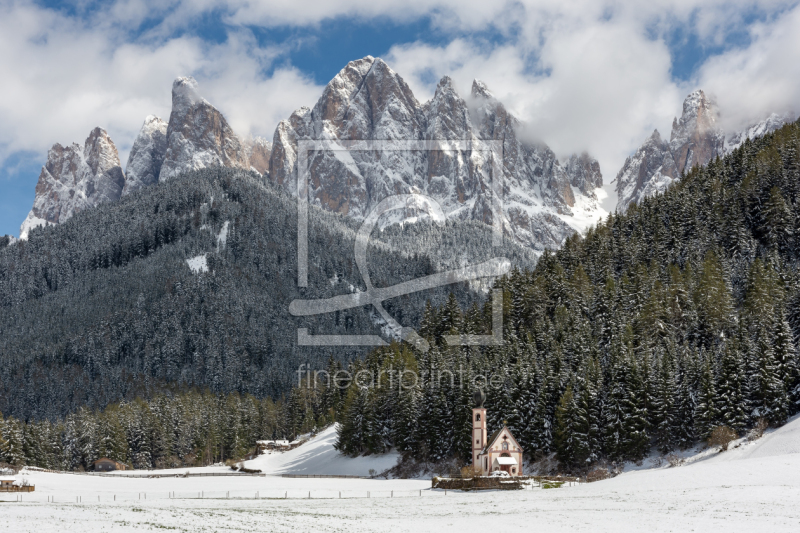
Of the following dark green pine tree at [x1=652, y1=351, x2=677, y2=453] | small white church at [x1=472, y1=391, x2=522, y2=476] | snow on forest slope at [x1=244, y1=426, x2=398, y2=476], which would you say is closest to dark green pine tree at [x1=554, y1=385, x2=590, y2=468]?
small white church at [x1=472, y1=391, x2=522, y2=476]

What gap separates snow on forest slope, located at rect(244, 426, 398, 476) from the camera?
88.0 meters

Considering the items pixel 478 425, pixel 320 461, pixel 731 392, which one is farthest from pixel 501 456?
pixel 320 461

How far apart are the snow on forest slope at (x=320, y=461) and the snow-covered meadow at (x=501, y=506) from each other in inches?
658

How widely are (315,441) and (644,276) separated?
2128 inches

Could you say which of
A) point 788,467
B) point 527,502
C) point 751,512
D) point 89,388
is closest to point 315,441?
point 527,502

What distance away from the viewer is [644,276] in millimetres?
92062

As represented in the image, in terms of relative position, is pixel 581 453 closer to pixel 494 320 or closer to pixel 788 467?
pixel 788 467

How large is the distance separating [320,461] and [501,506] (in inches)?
2202

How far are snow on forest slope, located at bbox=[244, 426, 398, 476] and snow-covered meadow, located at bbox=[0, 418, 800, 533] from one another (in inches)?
658

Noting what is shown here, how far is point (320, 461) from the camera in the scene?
323 feet

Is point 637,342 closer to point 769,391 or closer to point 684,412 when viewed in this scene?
point 684,412

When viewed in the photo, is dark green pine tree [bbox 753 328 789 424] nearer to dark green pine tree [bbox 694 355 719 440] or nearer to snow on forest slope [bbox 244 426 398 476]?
dark green pine tree [bbox 694 355 719 440]

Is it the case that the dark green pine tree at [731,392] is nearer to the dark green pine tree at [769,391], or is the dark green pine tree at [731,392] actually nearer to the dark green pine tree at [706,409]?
the dark green pine tree at [706,409]

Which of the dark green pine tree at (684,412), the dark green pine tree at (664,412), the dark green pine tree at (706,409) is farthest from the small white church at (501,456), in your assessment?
the dark green pine tree at (706,409)
